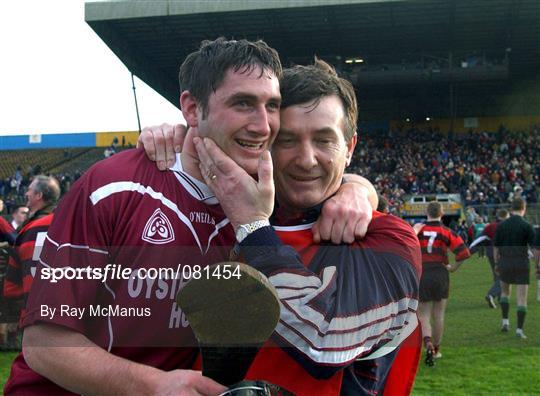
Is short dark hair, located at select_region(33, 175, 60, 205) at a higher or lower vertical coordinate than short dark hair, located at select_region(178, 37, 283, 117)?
lower

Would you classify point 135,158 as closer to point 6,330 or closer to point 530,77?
point 6,330

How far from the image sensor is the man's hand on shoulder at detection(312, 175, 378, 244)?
1931mm

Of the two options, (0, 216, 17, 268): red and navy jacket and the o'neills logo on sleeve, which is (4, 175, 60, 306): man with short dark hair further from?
the o'neills logo on sleeve

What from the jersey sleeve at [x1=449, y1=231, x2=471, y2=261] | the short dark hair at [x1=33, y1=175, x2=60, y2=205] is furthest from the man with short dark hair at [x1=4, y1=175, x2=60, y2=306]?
the jersey sleeve at [x1=449, y1=231, x2=471, y2=261]

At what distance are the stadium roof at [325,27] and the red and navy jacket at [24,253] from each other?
1762 centimetres

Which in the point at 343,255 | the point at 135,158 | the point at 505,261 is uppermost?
the point at 135,158

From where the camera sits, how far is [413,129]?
36625 millimetres

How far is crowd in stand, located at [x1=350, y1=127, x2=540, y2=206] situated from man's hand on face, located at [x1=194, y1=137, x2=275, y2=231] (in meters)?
23.7

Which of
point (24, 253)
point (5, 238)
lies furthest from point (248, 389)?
point (5, 238)

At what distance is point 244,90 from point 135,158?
1.51 feet

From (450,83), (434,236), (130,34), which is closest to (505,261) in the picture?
(434,236)

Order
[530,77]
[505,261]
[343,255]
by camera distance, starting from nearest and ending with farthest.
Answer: [343,255]
[505,261]
[530,77]

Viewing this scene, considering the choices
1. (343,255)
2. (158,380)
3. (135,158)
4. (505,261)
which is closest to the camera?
(158,380)

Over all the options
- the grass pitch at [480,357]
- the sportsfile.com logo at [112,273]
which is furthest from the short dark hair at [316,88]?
the grass pitch at [480,357]
